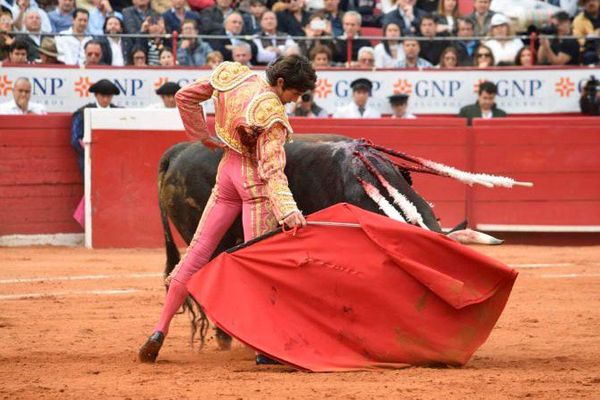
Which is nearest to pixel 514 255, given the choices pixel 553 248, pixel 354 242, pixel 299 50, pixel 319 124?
pixel 553 248

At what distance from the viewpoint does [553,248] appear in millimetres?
10227

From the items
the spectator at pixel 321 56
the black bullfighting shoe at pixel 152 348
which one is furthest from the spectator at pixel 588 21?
the black bullfighting shoe at pixel 152 348

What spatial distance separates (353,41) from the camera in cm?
1154

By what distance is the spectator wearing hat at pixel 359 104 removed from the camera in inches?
422

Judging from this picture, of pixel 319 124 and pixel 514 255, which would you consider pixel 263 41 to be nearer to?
pixel 319 124

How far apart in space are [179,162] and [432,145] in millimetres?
4817

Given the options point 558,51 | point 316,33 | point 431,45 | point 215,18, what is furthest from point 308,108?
point 558,51

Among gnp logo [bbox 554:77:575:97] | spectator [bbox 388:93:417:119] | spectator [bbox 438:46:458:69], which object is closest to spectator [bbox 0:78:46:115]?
spectator [bbox 388:93:417:119]

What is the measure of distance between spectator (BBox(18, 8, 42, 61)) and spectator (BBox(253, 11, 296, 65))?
1.96 m

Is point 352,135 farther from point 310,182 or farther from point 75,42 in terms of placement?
point 310,182

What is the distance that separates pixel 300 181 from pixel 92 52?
5.50 meters

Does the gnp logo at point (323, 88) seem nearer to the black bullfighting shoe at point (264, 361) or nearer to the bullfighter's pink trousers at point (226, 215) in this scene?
the bullfighter's pink trousers at point (226, 215)

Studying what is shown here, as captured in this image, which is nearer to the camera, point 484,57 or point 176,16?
point 484,57

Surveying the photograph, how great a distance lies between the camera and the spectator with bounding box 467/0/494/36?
1183cm
